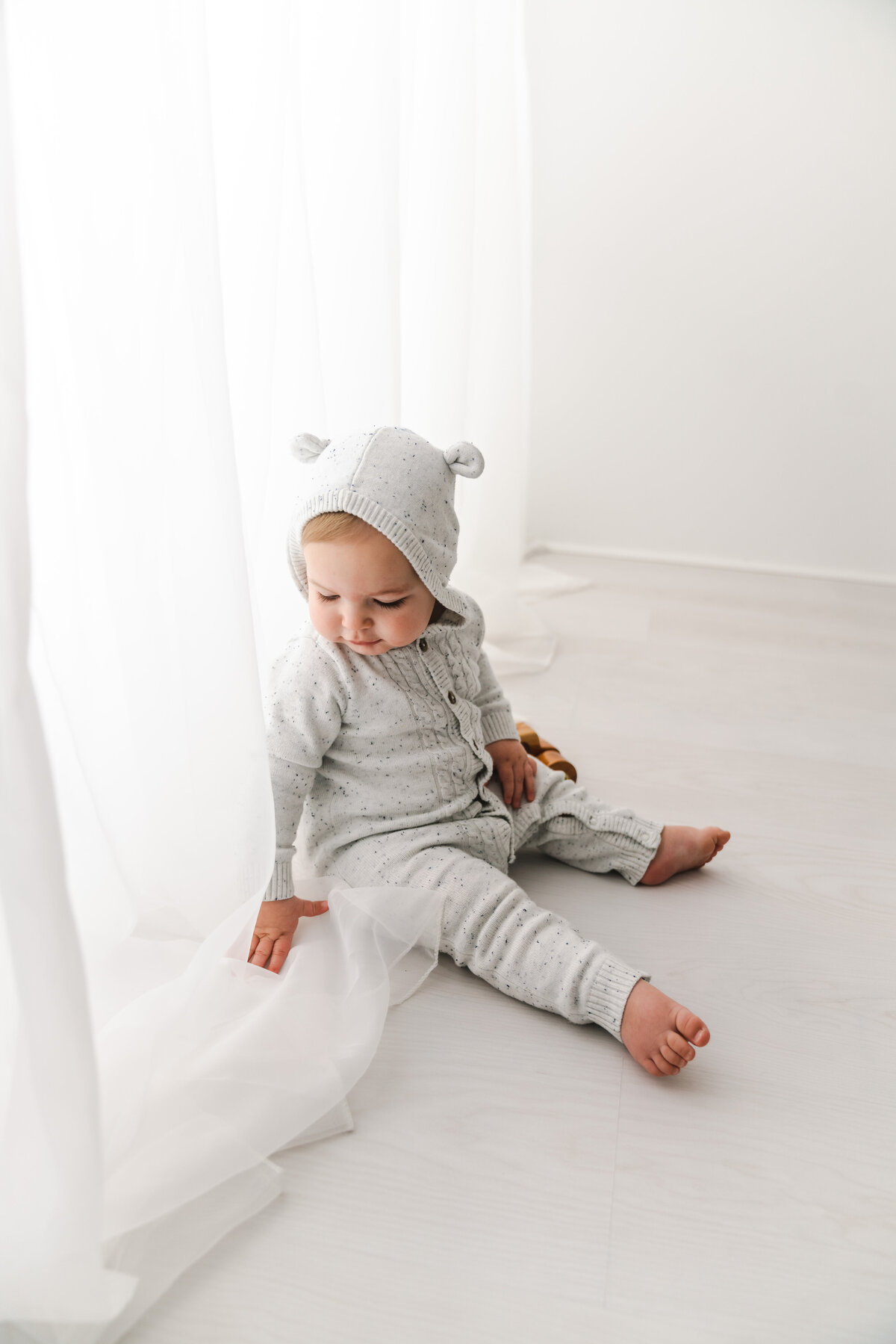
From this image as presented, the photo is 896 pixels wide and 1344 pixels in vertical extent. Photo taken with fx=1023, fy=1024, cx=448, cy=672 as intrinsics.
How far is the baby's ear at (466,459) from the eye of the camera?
935 mm

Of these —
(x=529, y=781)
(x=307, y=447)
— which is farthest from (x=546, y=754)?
(x=307, y=447)

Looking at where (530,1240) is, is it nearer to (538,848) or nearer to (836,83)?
(538,848)

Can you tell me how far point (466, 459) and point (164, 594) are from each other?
34cm

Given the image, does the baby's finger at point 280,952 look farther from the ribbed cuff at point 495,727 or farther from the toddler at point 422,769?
the ribbed cuff at point 495,727

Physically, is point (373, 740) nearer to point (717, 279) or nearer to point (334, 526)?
point (334, 526)

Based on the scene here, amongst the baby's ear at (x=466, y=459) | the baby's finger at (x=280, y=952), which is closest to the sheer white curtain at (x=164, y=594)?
the baby's finger at (x=280, y=952)

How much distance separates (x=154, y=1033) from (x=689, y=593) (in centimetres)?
143

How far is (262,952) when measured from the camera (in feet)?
3.11

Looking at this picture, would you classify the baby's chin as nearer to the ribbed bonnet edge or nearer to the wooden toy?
the ribbed bonnet edge

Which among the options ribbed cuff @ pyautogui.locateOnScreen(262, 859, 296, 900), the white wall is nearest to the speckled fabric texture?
ribbed cuff @ pyautogui.locateOnScreen(262, 859, 296, 900)

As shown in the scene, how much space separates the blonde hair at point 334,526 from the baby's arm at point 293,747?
0.45 feet

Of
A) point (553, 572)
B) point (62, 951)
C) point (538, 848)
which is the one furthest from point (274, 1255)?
point (553, 572)

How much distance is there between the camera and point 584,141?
1872 mm

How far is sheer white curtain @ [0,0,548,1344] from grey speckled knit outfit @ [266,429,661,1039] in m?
0.05
